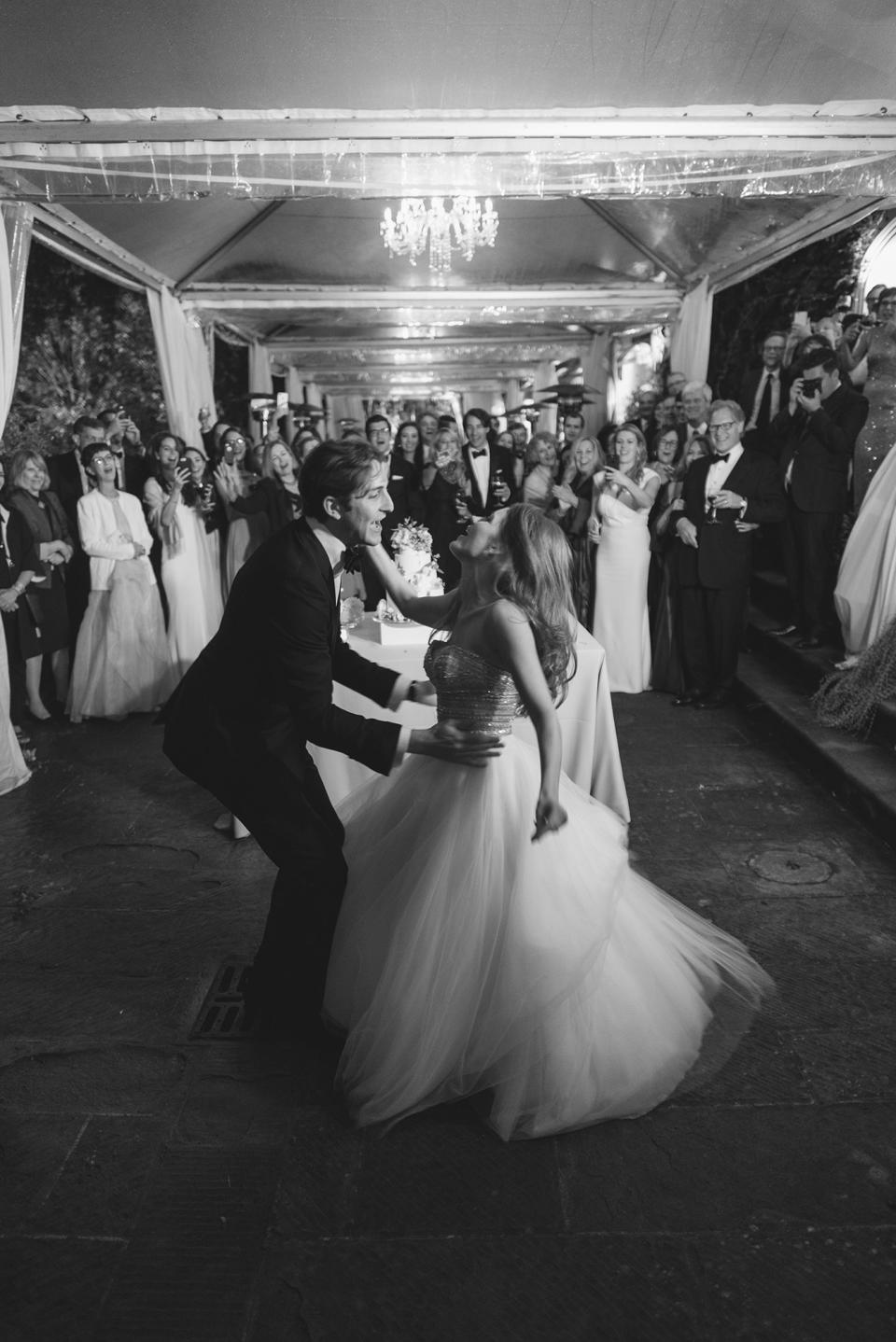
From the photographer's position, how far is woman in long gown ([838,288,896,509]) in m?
5.54

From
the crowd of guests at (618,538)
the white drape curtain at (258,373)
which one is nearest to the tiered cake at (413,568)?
the crowd of guests at (618,538)

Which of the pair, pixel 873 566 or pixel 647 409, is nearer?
pixel 873 566

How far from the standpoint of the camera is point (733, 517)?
5949mm

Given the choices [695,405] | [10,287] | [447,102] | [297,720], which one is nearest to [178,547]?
[10,287]

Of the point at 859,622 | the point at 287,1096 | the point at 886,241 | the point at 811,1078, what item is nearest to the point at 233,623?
the point at 287,1096

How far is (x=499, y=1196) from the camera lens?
211 centimetres

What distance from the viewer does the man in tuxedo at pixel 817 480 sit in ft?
18.8

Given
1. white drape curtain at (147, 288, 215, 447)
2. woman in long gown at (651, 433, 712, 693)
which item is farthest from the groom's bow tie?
white drape curtain at (147, 288, 215, 447)

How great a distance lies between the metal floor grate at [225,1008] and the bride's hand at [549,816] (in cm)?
117

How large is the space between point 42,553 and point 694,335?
6841 mm

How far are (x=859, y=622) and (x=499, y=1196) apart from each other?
13.7 ft

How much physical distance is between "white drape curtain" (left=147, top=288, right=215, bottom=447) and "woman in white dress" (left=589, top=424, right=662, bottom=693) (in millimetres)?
4663

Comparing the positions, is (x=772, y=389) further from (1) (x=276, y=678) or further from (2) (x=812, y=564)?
(1) (x=276, y=678)

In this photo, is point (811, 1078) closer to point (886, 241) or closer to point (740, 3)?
point (740, 3)
